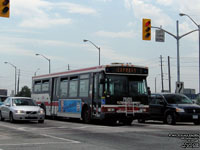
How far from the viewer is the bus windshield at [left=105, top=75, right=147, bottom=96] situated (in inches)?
770

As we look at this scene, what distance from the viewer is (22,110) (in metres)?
20.6

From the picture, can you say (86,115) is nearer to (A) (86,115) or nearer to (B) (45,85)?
(A) (86,115)

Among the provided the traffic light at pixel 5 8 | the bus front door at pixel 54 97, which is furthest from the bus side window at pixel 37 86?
the traffic light at pixel 5 8

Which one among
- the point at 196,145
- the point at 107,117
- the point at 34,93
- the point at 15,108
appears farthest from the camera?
the point at 34,93

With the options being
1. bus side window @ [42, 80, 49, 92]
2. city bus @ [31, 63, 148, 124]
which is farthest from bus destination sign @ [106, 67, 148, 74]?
bus side window @ [42, 80, 49, 92]

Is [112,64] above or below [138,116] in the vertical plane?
above

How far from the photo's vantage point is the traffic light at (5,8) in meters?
15.1

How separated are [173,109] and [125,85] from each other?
3.29 meters

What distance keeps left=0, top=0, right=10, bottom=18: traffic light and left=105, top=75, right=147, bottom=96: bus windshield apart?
255 inches

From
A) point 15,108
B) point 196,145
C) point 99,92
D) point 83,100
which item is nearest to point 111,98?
point 99,92

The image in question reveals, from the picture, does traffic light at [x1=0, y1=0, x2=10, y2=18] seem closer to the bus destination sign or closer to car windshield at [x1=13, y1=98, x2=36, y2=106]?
the bus destination sign

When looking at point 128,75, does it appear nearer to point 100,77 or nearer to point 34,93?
point 100,77

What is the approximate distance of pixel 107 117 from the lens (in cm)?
1917

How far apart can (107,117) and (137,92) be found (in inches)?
86.0
